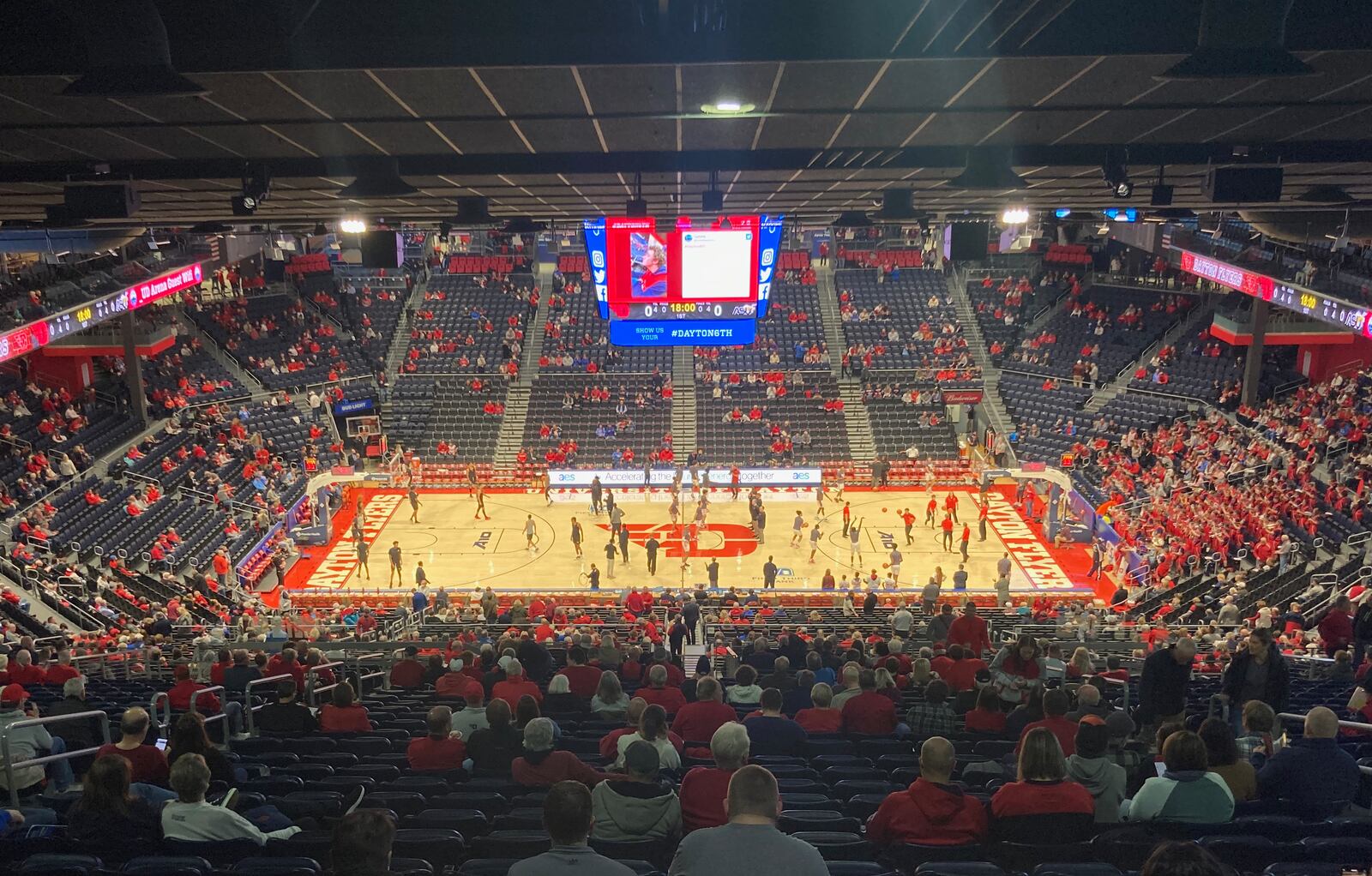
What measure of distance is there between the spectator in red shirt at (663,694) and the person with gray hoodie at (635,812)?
A: 3.76 meters

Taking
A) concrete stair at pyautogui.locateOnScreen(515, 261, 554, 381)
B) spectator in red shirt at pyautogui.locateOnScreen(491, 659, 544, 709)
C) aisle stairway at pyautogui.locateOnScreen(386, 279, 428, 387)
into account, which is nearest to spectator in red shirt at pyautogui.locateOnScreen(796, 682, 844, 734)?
spectator in red shirt at pyautogui.locateOnScreen(491, 659, 544, 709)

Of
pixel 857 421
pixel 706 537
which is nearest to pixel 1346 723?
pixel 706 537

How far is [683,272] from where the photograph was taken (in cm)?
2305

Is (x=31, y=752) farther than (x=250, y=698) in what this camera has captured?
No

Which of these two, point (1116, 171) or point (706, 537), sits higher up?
point (1116, 171)

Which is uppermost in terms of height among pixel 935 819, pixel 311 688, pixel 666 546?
pixel 935 819

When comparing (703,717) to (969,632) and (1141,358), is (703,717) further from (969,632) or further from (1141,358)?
(1141,358)

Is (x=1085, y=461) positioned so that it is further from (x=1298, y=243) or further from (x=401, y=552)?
(x=401, y=552)

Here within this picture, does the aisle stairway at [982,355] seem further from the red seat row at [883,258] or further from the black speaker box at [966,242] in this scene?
the black speaker box at [966,242]

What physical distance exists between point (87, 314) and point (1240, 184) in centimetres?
2788

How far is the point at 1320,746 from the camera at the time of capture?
588 cm

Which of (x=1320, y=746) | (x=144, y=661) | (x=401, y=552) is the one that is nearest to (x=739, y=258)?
(x=401, y=552)

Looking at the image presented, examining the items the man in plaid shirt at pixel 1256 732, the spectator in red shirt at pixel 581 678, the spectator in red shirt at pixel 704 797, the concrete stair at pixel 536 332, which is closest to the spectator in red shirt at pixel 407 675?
the spectator in red shirt at pixel 581 678

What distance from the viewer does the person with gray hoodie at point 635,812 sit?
534 cm
